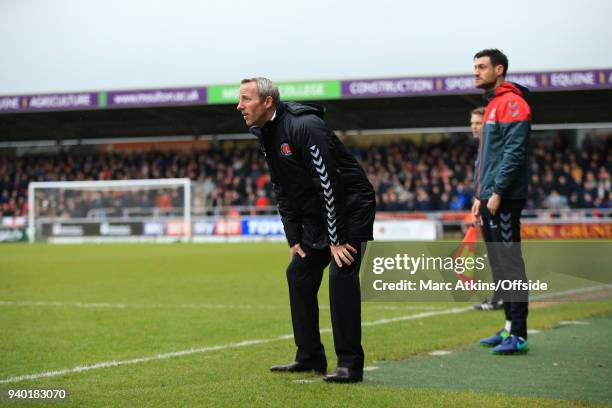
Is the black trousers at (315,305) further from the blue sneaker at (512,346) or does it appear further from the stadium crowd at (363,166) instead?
the stadium crowd at (363,166)

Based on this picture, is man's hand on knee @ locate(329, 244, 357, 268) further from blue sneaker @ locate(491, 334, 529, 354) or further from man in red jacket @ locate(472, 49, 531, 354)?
blue sneaker @ locate(491, 334, 529, 354)

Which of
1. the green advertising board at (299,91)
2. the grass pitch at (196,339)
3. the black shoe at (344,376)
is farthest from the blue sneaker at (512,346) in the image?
the green advertising board at (299,91)

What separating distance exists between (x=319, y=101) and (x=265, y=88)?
34188 mm

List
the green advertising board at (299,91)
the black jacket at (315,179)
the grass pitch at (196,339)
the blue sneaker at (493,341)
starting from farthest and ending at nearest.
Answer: the green advertising board at (299,91) → the blue sneaker at (493,341) → the black jacket at (315,179) → the grass pitch at (196,339)

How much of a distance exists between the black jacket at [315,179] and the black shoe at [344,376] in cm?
82

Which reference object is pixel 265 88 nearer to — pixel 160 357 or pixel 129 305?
pixel 160 357

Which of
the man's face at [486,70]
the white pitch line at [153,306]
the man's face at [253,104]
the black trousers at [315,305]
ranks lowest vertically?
the white pitch line at [153,306]

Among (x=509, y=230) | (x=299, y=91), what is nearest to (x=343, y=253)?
(x=509, y=230)

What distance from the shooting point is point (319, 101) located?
39.6 m

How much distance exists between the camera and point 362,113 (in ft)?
140

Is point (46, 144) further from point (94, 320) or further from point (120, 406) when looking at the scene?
point (120, 406)

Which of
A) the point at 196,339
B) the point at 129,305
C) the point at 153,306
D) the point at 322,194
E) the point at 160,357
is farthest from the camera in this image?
the point at 129,305

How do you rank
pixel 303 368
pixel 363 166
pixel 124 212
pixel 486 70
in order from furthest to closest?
pixel 363 166, pixel 124 212, pixel 486 70, pixel 303 368

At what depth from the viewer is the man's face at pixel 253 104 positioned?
557cm
